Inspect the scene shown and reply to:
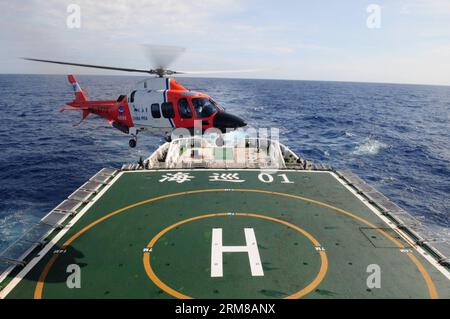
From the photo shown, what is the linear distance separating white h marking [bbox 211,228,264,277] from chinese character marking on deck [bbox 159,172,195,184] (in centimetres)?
656

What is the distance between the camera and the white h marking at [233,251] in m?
10.5

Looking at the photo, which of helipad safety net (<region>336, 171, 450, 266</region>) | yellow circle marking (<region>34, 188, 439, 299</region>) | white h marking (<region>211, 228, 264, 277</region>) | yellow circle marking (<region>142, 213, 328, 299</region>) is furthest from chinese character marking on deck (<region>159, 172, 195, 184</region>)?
helipad safety net (<region>336, 171, 450, 266</region>)

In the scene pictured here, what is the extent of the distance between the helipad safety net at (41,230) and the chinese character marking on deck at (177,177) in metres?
3.60

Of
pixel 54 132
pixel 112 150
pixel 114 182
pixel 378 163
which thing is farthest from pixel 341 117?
pixel 114 182

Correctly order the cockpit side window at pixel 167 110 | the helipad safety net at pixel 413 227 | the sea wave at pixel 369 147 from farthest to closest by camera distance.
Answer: the sea wave at pixel 369 147, the cockpit side window at pixel 167 110, the helipad safety net at pixel 413 227

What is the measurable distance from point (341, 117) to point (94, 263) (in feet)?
269

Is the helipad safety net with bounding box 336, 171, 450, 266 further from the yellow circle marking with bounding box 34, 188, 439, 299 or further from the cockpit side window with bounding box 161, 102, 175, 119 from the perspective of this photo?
the cockpit side window with bounding box 161, 102, 175, 119

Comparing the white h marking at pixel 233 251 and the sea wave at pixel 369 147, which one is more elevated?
the sea wave at pixel 369 147

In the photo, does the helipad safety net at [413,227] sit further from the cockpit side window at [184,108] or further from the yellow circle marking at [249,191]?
the cockpit side window at [184,108]

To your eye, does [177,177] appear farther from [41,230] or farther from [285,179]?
[41,230]

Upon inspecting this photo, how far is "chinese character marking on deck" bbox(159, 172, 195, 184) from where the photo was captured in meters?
19.1

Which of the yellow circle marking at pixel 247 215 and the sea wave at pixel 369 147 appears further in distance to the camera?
the sea wave at pixel 369 147

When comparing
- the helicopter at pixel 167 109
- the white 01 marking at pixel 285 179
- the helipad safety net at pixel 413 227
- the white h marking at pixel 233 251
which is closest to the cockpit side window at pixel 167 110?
the helicopter at pixel 167 109
